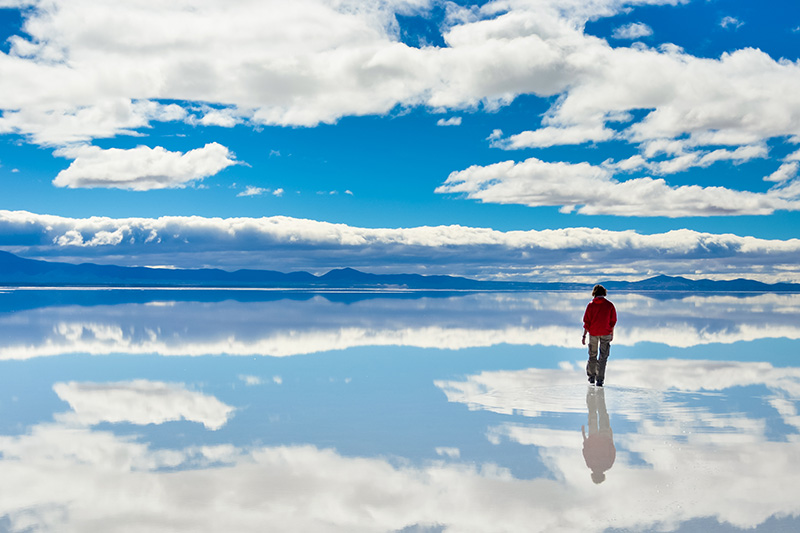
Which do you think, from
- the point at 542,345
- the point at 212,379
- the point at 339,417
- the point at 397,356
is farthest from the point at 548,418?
the point at 542,345

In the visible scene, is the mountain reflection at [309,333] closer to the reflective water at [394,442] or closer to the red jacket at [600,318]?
the reflective water at [394,442]

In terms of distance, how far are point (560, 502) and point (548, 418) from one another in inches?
153

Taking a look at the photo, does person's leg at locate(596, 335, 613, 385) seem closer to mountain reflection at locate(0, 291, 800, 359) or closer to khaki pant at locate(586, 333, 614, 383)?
khaki pant at locate(586, 333, 614, 383)

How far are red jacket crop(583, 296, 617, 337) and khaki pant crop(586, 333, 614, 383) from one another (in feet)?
0.39

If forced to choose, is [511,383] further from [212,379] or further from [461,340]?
[461,340]

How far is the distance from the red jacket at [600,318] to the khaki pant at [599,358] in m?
0.12

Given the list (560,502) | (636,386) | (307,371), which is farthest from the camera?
(307,371)

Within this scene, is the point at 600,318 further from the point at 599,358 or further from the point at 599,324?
the point at 599,358

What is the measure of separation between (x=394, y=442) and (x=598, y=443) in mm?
2514

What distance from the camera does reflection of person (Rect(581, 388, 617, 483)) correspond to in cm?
793

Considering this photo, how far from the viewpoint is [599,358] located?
13.7 metres

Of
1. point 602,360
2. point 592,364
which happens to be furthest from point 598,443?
point 592,364

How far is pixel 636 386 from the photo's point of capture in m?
13.9

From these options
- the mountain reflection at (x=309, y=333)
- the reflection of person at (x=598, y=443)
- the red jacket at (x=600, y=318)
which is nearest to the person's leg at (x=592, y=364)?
the red jacket at (x=600, y=318)
